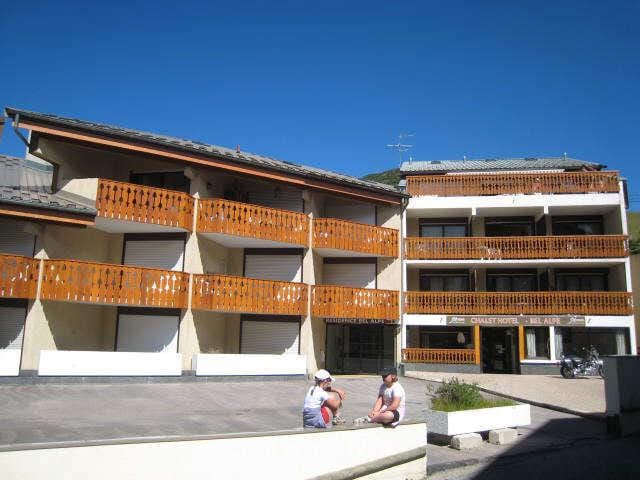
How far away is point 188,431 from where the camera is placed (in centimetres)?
1099

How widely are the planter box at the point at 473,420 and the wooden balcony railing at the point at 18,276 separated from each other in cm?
1262

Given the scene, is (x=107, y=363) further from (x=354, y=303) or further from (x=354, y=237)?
(x=354, y=237)

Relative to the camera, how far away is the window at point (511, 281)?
30141mm

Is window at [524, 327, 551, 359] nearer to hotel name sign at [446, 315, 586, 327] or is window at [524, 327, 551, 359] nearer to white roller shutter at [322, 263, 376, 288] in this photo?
hotel name sign at [446, 315, 586, 327]

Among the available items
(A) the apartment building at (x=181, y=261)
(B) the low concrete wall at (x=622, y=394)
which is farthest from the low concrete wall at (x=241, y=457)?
(A) the apartment building at (x=181, y=261)

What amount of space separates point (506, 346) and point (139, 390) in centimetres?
1891

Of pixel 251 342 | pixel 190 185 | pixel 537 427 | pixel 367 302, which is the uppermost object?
pixel 190 185

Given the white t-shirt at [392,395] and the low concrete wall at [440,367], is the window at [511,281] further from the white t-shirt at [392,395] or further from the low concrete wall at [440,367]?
the white t-shirt at [392,395]

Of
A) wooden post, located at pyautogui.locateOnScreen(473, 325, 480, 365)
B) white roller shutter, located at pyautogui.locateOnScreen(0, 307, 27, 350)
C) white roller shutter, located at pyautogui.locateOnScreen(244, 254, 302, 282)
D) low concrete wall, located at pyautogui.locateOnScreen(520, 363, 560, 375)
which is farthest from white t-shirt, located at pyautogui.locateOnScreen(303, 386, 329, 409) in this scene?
low concrete wall, located at pyautogui.locateOnScreen(520, 363, 560, 375)

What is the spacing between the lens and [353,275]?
27.0 metres

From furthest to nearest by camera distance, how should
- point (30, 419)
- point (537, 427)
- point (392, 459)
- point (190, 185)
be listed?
point (190, 185), point (537, 427), point (30, 419), point (392, 459)

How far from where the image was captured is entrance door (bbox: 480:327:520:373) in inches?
1150

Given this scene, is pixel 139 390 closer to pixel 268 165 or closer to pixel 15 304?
pixel 15 304

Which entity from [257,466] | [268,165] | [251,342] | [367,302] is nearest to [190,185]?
[268,165]
